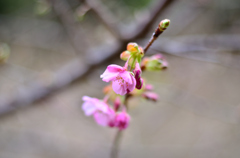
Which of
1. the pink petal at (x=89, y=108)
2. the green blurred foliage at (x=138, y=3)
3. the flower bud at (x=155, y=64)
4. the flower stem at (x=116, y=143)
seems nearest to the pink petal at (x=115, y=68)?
the flower bud at (x=155, y=64)

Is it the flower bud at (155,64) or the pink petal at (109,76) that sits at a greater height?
the flower bud at (155,64)

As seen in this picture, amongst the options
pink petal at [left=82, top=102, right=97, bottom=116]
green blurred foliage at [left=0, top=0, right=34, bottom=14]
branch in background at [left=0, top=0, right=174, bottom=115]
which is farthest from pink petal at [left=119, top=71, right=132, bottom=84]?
green blurred foliage at [left=0, top=0, right=34, bottom=14]

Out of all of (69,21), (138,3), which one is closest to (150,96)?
(69,21)

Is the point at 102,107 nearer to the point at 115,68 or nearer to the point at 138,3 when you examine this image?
the point at 115,68

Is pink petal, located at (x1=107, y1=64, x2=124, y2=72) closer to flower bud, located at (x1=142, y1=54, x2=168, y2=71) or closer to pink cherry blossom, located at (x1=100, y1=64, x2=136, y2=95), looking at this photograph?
pink cherry blossom, located at (x1=100, y1=64, x2=136, y2=95)

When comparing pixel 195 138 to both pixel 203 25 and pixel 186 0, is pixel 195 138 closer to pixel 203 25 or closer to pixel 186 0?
pixel 203 25

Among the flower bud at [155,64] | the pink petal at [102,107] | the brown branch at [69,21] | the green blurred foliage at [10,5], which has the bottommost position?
the pink petal at [102,107]

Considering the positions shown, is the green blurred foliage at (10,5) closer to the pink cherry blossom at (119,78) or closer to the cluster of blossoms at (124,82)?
the cluster of blossoms at (124,82)
